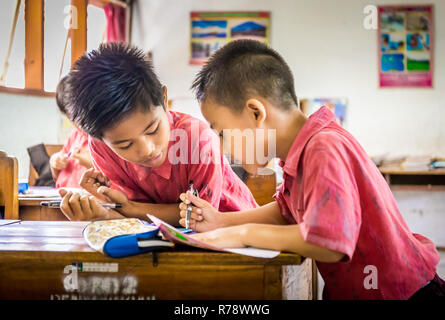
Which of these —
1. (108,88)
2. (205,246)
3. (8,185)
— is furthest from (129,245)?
(8,185)

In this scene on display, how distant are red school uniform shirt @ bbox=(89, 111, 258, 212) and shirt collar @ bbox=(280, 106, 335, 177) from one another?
19.5 inches

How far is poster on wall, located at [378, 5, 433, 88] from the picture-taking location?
438 cm

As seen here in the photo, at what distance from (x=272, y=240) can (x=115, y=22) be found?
4.12 metres

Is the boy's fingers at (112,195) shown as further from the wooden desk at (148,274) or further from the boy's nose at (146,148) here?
the wooden desk at (148,274)

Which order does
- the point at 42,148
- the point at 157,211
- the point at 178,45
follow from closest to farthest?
the point at 157,211 → the point at 42,148 → the point at 178,45

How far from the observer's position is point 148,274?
81 centimetres

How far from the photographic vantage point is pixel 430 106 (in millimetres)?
4391

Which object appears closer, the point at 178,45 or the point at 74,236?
the point at 74,236

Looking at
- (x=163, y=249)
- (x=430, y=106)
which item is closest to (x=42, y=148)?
(x=163, y=249)

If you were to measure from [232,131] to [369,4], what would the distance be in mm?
3982

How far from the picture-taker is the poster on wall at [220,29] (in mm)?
4562

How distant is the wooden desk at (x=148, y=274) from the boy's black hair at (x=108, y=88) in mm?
446

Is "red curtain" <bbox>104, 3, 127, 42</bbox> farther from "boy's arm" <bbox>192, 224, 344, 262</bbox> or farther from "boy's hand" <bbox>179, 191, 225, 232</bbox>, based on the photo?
"boy's arm" <bbox>192, 224, 344, 262</bbox>

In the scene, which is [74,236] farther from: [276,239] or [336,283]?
[336,283]
